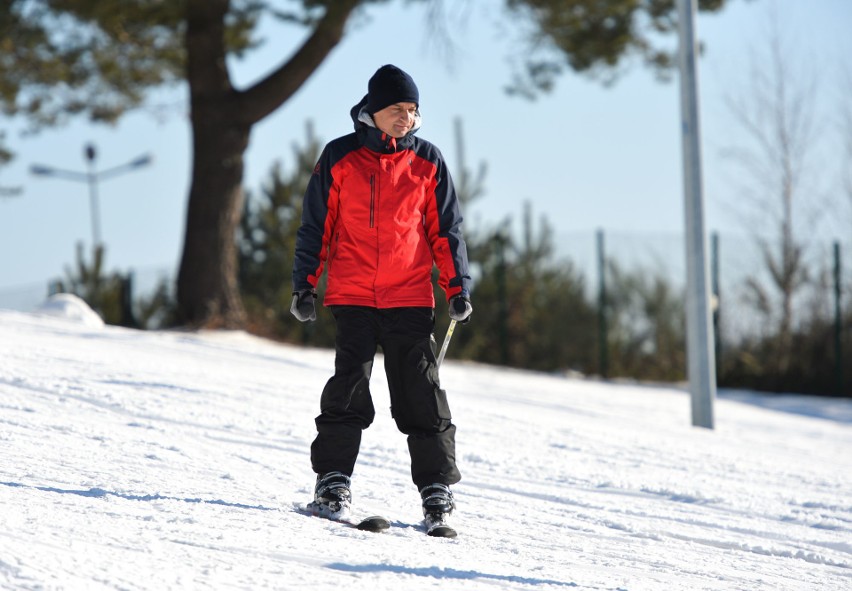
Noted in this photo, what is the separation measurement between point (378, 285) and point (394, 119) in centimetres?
59

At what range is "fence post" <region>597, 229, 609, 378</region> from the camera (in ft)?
49.9

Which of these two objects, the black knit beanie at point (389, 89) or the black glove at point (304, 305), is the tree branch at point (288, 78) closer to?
the black knit beanie at point (389, 89)

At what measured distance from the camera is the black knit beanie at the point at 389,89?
3.92 m

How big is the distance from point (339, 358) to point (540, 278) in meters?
13.2

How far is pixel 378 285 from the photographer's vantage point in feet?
12.9

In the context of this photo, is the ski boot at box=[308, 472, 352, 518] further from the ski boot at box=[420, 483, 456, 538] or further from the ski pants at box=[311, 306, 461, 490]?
the ski boot at box=[420, 483, 456, 538]

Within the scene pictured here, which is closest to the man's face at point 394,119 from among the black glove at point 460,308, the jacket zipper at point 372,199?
the jacket zipper at point 372,199

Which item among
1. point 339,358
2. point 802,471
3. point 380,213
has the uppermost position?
point 380,213

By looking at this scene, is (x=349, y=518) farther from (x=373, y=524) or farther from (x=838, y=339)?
(x=838, y=339)

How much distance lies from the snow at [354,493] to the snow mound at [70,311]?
1.26m

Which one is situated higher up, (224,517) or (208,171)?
(208,171)

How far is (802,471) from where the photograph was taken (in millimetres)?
7301

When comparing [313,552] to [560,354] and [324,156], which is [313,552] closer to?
[324,156]

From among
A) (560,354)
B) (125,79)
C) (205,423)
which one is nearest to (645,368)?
(560,354)
